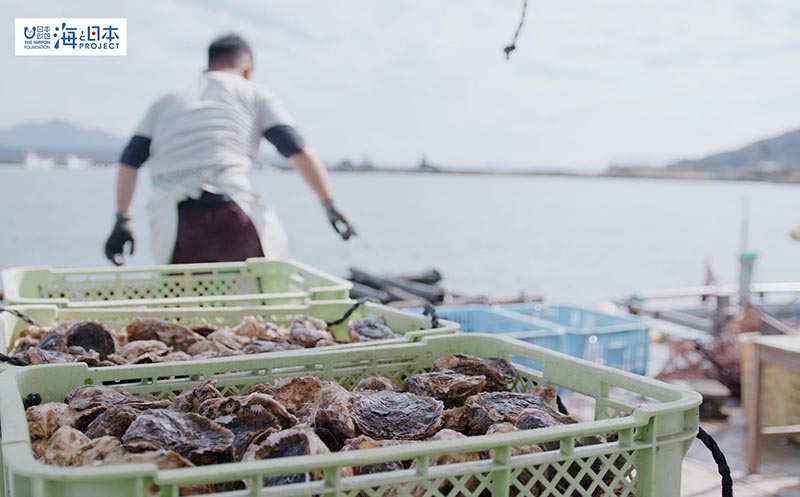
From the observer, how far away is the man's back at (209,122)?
4.20 meters

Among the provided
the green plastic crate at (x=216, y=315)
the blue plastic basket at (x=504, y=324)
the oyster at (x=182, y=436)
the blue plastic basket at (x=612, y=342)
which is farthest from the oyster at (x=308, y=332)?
the blue plastic basket at (x=612, y=342)

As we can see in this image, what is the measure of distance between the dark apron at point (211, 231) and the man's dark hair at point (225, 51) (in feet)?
2.61

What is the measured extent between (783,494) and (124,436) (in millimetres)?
4446

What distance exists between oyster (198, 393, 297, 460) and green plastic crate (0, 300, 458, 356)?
0.92 m

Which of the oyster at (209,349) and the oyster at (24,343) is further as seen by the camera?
the oyster at (24,343)

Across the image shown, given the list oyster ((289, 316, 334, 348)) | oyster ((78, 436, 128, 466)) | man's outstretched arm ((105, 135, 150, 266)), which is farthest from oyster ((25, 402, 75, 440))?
man's outstretched arm ((105, 135, 150, 266))

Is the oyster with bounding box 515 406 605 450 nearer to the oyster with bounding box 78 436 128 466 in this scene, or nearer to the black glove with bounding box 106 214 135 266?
the oyster with bounding box 78 436 128 466

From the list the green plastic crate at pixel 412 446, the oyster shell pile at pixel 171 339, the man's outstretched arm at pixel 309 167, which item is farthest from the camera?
the man's outstretched arm at pixel 309 167

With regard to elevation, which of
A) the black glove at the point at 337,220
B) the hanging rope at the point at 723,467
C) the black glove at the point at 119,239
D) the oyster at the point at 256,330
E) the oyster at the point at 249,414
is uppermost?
the black glove at the point at 337,220

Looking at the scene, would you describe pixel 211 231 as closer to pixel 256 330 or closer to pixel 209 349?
pixel 256 330

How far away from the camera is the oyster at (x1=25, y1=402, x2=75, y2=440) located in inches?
54.5

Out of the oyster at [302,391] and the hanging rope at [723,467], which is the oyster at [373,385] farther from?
the hanging rope at [723,467]

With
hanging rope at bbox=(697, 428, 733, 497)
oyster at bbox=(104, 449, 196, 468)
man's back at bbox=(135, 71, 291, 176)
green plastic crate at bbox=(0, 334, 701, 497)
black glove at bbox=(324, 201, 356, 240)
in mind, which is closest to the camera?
green plastic crate at bbox=(0, 334, 701, 497)

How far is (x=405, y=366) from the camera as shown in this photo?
76.7 inches
